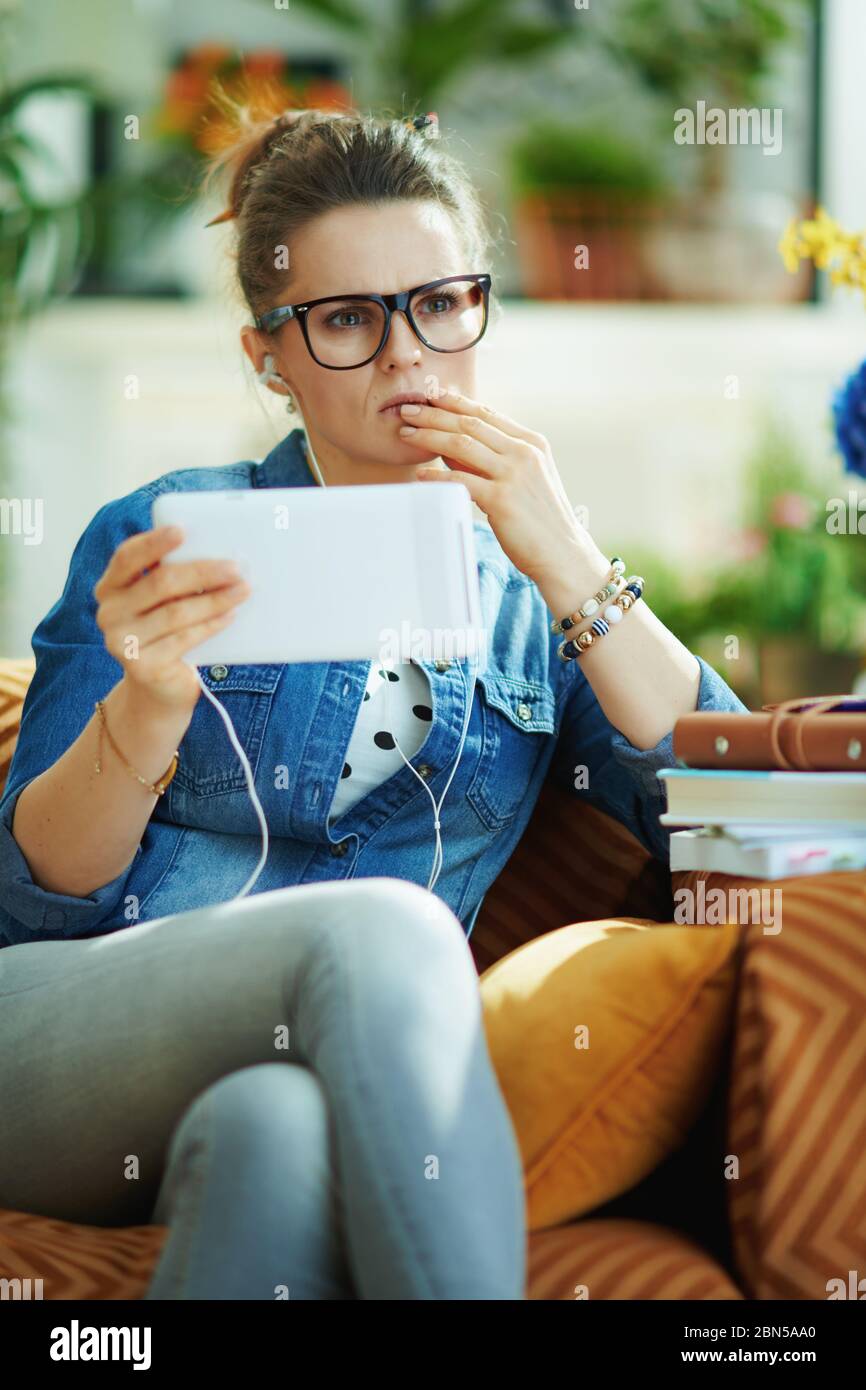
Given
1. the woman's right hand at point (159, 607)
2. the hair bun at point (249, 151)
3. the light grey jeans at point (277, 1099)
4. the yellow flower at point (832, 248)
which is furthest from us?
the yellow flower at point (832, 248)

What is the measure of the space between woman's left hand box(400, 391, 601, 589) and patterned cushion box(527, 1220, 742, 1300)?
0.49 m

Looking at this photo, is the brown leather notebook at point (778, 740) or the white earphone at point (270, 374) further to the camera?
the white earphone at point (270, 374)

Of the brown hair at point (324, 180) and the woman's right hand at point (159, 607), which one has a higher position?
the brown hair at point (324, 180)

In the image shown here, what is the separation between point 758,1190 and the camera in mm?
931

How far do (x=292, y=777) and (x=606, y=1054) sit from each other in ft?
1.19

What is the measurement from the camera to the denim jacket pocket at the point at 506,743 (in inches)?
50.1

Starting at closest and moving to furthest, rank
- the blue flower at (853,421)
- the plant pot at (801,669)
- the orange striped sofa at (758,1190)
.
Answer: the orange striped sofa at (758,1190) → the blue flower at (853,421) → the plant pot at (801,669)

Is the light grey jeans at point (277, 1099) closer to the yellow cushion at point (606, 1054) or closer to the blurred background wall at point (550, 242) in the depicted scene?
the yellow cushion at point (606, 1054)

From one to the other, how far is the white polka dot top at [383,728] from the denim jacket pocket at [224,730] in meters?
0.07

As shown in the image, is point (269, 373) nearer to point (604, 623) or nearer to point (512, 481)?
point (512, 481)

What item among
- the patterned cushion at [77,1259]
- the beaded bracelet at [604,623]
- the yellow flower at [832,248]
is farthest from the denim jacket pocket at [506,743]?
the yellow flower at [832,248]

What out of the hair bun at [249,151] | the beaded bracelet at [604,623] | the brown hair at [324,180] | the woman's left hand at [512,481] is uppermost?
the hair bun at [249,151]

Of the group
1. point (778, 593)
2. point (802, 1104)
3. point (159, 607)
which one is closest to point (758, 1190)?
point (802, 1104)

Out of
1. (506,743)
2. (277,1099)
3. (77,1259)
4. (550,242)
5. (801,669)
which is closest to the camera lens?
(277,1099)
